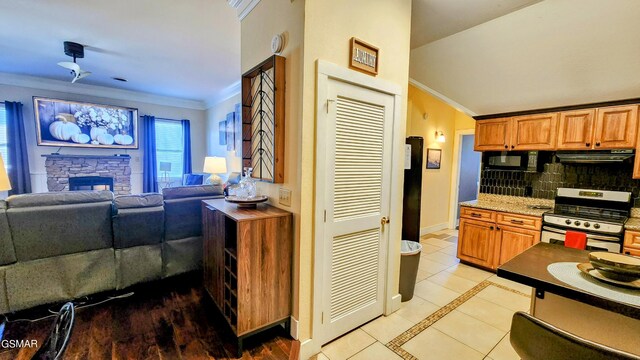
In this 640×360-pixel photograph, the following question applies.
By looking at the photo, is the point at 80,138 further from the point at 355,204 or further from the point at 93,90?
the point at 355,204

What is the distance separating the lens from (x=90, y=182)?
5871 mm

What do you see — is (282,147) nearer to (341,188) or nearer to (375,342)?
(341,188)

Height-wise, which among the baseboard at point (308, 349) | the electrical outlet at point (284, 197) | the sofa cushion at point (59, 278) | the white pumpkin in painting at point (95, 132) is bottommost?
the baseboard at point (308, 349)

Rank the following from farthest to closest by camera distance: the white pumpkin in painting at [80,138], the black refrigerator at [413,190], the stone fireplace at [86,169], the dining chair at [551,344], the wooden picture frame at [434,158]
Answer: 1. the white pumpkin in painting at [80,138]
2. the stone fireplace at [86,169]
3. the wooden picture frame at [434,158]
4. the black refrigerator at [413,190]
5. the dining chair at [551,344]

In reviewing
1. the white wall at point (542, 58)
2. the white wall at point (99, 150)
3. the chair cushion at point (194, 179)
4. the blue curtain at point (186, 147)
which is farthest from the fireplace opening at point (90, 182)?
the white wall at point (542, 58)

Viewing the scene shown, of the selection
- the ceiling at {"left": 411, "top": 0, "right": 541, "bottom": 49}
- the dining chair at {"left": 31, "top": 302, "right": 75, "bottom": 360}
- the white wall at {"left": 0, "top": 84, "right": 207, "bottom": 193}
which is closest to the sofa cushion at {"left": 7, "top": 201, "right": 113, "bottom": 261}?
the dining chair at {"left": 31, "top": 302, "right": 75, "bottom": 360}

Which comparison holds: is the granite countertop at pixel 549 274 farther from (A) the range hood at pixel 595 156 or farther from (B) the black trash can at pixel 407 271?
(A) the range hood at pixel 595 156

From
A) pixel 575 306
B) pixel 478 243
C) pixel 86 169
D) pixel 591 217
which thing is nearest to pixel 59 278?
pixel 575 306

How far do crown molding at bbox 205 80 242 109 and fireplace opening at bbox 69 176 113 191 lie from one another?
3012mm

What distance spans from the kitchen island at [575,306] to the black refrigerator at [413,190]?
2074 millimetres

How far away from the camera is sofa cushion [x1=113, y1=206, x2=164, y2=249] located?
2.61 metres

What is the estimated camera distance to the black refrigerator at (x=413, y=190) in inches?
150

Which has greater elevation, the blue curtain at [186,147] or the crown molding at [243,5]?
the crown molding at [243,5]

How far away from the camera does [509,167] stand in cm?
396
